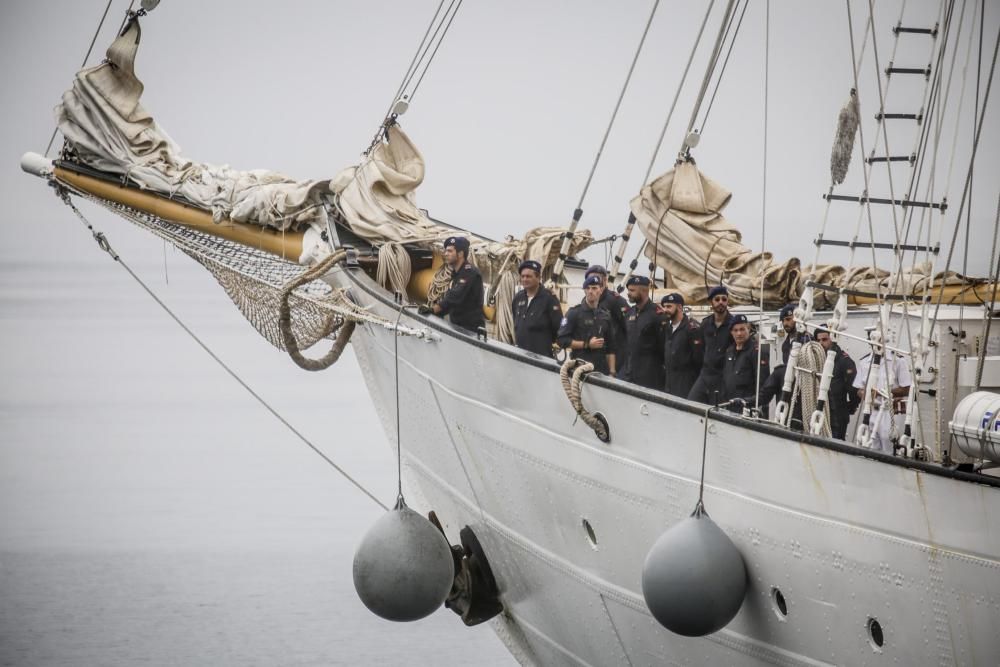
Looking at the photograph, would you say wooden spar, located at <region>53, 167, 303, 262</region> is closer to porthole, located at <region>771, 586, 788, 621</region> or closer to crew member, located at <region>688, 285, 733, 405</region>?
crew member, located at <region>688, 285, 733, 405</region>

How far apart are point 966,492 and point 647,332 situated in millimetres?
3257

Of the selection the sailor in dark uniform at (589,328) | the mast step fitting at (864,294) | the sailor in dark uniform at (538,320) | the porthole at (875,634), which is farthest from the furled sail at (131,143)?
the porthole at (875,634)

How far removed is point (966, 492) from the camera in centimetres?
576

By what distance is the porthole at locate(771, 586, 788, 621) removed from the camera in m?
6.82

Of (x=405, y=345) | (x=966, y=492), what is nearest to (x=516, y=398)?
(x=405, y=345)

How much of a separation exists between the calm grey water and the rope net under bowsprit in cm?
507

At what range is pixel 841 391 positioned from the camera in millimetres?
7914

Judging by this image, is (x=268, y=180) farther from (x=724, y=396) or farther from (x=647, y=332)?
(x=724, y=396)

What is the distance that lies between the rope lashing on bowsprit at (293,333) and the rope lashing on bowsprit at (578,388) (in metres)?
3.10

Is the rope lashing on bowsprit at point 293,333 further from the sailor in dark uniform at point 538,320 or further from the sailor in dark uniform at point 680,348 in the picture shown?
the sailor in dark uniform at point 680,348

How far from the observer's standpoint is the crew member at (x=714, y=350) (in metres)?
8.27

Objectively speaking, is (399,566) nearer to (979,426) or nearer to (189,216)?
(979,426)

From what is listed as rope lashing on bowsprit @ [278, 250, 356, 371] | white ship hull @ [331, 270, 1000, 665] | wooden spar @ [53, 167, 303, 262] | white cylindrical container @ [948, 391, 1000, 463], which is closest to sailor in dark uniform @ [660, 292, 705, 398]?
white ship hull @ [331, 270, 1000, 665]

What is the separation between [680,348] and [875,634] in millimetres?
2573
